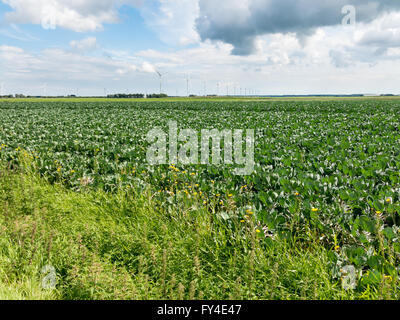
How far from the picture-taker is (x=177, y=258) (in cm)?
376

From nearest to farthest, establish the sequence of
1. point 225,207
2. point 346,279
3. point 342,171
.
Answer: point 346,279, point 225,207, point 342,171

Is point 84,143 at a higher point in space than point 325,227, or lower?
higher

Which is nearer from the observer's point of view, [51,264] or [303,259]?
[303,259]

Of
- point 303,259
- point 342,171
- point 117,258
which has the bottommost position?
point 117,258

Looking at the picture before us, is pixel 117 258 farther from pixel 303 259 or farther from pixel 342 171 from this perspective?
pixel 342 171

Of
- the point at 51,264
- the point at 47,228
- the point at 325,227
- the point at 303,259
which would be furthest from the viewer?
the point at 47,228

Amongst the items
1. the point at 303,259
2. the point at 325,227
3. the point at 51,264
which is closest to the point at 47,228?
the point at 51,264

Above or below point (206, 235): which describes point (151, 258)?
below

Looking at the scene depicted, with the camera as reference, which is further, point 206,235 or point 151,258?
point 206,235

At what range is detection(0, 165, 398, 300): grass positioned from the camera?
122 inches

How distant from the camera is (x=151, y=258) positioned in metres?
3.68

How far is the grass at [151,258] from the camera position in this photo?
10.1 ft
